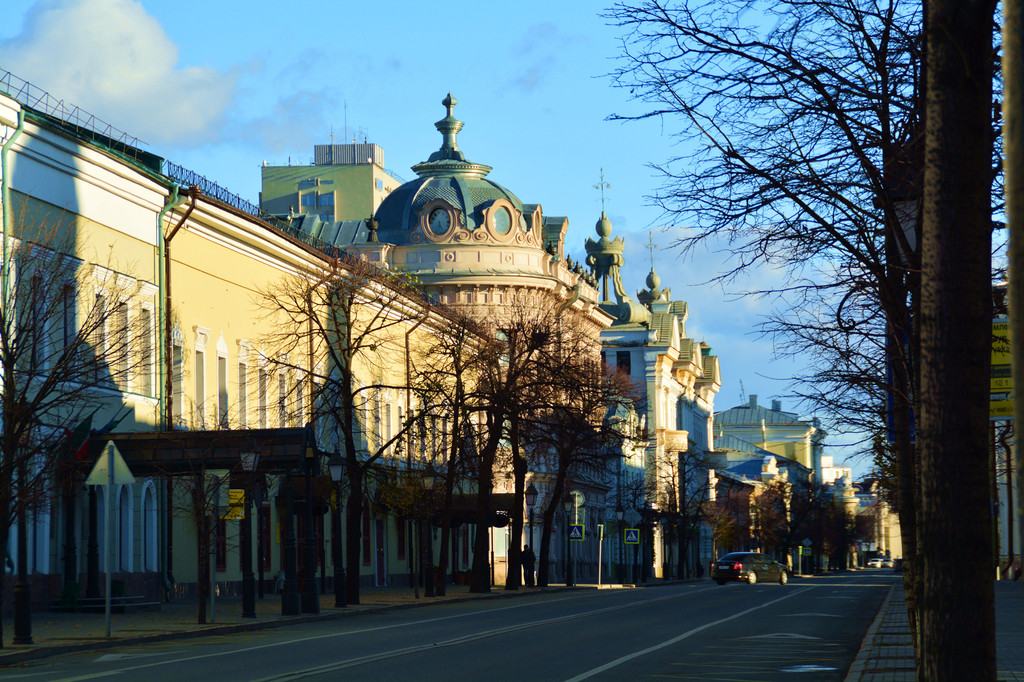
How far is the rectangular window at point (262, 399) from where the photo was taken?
137 feet

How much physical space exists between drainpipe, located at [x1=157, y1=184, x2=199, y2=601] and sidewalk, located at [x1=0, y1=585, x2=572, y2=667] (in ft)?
3.52

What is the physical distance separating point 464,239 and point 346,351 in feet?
126

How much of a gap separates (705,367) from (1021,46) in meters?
132

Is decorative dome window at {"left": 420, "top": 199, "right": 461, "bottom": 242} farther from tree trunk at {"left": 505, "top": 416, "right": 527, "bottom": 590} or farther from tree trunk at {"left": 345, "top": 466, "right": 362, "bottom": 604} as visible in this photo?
tree trunk at {"left": 345, "top": 466, "right": 362, "bottom": 604}

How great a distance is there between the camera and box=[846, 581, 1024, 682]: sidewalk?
14.7 meters

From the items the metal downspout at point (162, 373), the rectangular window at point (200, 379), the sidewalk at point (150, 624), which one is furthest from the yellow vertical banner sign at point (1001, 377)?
the rectangular window at point (200, 379)

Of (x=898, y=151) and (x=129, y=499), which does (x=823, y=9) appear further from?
(x=129, y=499)

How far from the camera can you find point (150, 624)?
25.3 meters

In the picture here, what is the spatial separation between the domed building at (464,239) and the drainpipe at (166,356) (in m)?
35.3

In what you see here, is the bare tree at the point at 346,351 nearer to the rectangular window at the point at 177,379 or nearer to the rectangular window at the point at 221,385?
the rectangular window at the point at 221,385

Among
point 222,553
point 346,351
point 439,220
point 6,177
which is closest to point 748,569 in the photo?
point 439,220

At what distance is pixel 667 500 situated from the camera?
93.3 meters

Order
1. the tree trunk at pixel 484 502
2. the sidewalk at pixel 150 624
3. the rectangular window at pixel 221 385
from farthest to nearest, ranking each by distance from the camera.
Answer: the tree trunk at pixel 484 502 < the rectangular window at pixel 221 385 < the sidewalk at pixel 150 624

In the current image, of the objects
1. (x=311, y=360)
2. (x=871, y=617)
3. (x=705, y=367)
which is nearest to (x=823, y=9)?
(x=871, y=617)
